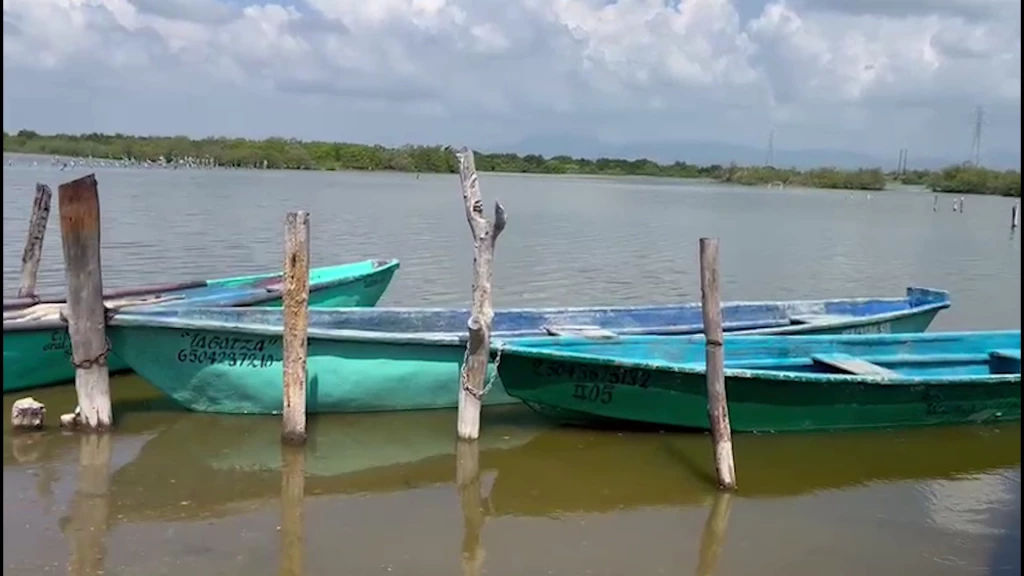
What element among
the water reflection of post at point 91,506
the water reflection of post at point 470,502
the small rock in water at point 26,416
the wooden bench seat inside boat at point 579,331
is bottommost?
the water reflection of post at point 470,502

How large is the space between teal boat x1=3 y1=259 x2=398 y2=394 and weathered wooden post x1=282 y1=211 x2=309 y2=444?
2460mm

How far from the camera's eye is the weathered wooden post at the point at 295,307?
26.8ft

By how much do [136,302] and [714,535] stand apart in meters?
7.00

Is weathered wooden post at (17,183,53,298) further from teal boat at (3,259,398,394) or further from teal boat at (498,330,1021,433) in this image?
teal boat at (498,330,1021,433)

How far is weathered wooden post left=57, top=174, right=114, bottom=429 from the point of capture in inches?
325

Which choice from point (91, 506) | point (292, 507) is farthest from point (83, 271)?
point (292, 507)

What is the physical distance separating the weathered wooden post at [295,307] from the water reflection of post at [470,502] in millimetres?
1490

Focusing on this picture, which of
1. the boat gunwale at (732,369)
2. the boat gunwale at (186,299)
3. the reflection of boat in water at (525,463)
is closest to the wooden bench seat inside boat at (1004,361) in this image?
the boat gunwale at (732,369)

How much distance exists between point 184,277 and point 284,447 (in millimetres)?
10979

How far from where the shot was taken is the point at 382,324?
10.5 meters

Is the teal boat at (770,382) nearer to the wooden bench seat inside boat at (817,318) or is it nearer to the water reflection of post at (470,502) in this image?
the water reflection of post at (470,502)

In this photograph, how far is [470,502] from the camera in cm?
753

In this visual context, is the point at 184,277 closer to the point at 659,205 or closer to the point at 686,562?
the point at 686,562

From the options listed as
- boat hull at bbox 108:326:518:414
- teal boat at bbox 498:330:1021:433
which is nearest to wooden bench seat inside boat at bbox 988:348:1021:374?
teal boat at bbox 498:330:1021:433
